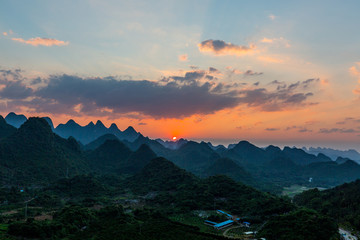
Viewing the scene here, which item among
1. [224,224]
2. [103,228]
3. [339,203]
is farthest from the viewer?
[339,203]

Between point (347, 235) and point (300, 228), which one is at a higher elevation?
point (300, 228)

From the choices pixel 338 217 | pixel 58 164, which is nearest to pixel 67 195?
pixel 58 164

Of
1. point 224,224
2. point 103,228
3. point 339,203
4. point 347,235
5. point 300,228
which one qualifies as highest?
point 300,228

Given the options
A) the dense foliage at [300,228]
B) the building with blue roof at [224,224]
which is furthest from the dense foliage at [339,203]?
the building with blue roof at [224,224]

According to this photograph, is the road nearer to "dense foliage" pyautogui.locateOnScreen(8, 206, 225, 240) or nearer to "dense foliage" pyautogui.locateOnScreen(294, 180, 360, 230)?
"dense foliage" pyautogui.locateOnScreen(294, 180, 360, 230)

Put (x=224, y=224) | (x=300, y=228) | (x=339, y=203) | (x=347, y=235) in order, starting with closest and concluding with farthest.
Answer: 1. (x=300, y=228)
2. (x=347, y=235)
3. (x=224, y=224)
4. (x=339, y=203)

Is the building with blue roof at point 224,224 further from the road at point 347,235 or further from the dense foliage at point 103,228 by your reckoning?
the road at point 347,235

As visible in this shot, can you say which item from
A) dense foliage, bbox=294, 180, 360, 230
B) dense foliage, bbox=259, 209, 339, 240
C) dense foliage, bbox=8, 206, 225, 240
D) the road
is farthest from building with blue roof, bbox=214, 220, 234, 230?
dense foliage, bbox=294, 180, 360, 230

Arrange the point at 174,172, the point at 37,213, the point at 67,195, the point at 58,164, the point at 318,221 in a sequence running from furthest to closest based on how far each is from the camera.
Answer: the point at 58,164 < the point at 174,172 < the point at 67,195 < the point at 37,213 < the point at 318,221

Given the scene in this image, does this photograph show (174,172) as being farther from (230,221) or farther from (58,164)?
(58,164)

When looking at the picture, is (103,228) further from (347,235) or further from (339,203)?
(339,203)

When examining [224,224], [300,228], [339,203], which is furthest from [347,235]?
[224,224]
